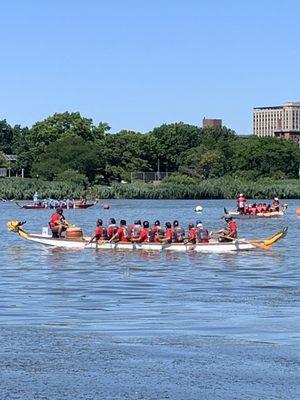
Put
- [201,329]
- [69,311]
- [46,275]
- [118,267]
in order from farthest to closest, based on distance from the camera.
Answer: [118,267]
[46,275]
[69,311]
[201,329]

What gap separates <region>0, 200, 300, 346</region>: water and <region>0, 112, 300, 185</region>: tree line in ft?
351

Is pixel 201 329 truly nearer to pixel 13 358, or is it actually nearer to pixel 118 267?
pixel 13 358

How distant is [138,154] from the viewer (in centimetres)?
16825

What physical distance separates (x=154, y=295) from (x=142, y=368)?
10.7m

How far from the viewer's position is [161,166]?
178375 mm

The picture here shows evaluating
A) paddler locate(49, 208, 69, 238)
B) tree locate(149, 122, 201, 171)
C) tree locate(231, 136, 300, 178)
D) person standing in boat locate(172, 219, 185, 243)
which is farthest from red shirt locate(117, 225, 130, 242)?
tree locate(149, 122, 201, 171)

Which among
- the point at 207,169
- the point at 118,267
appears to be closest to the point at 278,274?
the point at 118,267

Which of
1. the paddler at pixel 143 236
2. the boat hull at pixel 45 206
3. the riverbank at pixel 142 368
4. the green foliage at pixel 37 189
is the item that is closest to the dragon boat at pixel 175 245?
the paddler at pixel 143 236

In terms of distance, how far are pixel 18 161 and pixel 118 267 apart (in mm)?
134998

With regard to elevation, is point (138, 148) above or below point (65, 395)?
above

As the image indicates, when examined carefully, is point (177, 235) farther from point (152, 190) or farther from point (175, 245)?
point (152, 190)

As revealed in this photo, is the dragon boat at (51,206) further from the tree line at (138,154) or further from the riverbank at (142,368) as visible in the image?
the riverbank at (142,368)

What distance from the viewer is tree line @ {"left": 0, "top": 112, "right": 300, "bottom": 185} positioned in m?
158

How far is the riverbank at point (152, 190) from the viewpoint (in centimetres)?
13200
